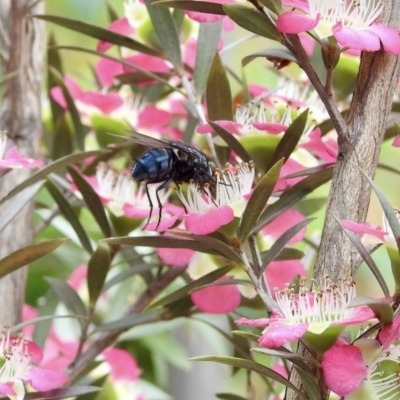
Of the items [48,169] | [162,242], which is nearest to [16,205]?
[48,169]

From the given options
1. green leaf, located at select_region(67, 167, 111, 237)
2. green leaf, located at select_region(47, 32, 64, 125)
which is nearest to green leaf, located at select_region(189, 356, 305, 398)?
green leaf, located at select_region(67, 167, 111, 237)

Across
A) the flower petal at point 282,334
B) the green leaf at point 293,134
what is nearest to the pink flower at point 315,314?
the flower petal at point 282,334

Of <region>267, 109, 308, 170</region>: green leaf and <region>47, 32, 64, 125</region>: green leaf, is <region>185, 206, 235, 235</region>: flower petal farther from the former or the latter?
<region>47, 32, 64, 125</region>: green leaf

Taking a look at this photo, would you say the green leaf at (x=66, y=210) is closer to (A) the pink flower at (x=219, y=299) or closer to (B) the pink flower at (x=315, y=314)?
(A) the pink flower at (x=219, y=299)

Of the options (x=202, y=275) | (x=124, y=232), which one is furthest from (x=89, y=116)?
(x=202, y=275)

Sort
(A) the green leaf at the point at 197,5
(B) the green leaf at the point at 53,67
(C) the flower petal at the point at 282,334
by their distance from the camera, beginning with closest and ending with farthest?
(C) the flower petal at the point at 282,334
(A) the green leaf at the point at 197,5
(B) the green leaf at the point at 53,67

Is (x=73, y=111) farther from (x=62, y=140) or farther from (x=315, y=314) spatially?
(x=315, y=314)
